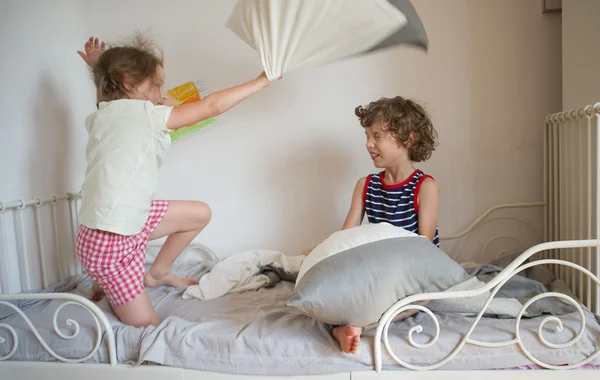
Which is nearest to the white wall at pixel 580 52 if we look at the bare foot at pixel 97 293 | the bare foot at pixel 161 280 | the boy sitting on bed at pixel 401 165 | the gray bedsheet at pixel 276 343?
the boy sitting on bed at pixel 401 165

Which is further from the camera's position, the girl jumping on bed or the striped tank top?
the striped tank top

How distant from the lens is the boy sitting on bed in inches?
63.0

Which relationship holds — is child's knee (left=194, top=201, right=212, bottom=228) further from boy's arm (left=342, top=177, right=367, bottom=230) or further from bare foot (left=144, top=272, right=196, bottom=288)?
boy's arm (left=342, top=177, right=367, bottom=230)

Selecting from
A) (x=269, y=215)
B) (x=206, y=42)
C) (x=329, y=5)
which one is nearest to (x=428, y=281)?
(x=329, y=5)

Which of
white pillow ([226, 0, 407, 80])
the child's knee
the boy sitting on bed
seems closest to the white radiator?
the boy sitting on bed

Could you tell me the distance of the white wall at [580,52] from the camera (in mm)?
1561

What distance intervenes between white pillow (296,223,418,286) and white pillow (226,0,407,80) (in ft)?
1.56

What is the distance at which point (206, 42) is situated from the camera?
1994 millimetres

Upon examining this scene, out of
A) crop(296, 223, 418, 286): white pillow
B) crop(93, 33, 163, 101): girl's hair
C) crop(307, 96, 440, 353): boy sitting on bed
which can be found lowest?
crop(296, 223, 418, 286): white pillow

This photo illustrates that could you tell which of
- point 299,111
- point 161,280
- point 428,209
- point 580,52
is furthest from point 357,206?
point 580,52

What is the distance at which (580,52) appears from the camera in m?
1.63

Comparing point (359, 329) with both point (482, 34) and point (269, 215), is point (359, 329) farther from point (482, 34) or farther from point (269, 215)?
point (482, 34)

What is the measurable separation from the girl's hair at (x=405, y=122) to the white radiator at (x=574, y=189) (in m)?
0.43

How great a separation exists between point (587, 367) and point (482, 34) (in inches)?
47.2
